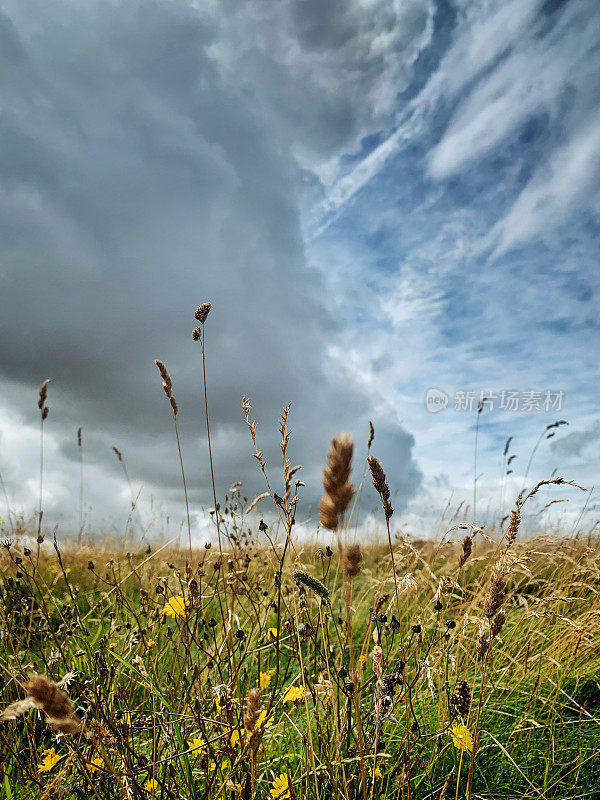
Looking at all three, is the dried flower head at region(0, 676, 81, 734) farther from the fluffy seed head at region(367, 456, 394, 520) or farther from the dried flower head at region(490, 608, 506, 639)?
the dried flower head at region(490, 608, 506, 639)

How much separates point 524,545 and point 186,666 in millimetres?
2821

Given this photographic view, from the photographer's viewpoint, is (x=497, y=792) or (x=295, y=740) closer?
(x=497, y=792)

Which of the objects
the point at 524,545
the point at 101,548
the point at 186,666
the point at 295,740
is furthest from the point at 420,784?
the point at 101,548

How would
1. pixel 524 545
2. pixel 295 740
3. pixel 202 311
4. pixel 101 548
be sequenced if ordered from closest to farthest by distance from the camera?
pixel 202 311 < pixel 295 740 < pixel 524 545 < pixel 101 548

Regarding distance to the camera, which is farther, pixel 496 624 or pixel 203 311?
pixel 203 311

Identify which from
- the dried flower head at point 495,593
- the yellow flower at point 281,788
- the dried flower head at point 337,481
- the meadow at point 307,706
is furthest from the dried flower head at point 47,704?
the yellow flower at point 281,788

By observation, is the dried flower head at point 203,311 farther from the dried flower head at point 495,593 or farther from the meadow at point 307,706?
the dried flower head at point 495,593

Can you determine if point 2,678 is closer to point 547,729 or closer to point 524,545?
point 547,729

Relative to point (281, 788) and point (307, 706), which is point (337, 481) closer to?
point (307, 706)

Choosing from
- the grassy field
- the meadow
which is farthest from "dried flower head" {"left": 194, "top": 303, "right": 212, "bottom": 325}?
the grassy field

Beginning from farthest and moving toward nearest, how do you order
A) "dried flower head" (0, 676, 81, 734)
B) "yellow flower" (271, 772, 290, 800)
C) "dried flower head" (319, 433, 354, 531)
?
"yellow flower" (271, 772, 290, 800)
"dried flower head" (319, 433, 354, 531)
"dried flower head" (0, 676, 81, 734)

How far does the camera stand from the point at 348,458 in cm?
91

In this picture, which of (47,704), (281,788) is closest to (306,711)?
(281,788)

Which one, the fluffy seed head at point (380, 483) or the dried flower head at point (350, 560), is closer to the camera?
the dried flower head at point (350, 560)
